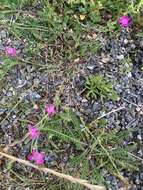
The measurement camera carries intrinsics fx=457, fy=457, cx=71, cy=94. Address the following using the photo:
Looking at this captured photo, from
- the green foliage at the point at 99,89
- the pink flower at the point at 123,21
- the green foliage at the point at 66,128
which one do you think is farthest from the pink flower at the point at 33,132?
the pink flower at the point at 123,21

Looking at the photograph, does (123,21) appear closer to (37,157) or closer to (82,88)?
(82,88)

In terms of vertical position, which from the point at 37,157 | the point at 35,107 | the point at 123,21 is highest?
the point at 123,21

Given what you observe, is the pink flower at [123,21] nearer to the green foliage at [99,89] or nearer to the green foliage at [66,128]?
the green foliage at [99,89]

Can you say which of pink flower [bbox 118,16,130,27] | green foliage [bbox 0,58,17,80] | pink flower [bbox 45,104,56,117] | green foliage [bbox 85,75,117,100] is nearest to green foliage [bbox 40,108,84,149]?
pink flower [bbox 45,104,56,117]

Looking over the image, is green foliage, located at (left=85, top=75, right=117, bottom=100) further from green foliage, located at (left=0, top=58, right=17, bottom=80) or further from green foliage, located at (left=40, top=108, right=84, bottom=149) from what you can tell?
green foliage, located at (left=0, top=58, right=17, bottom=80)

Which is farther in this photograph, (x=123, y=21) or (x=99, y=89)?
(x=123, y=21)

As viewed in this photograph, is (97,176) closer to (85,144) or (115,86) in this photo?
(85,144)

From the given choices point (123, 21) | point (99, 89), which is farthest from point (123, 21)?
point (99, 89)
